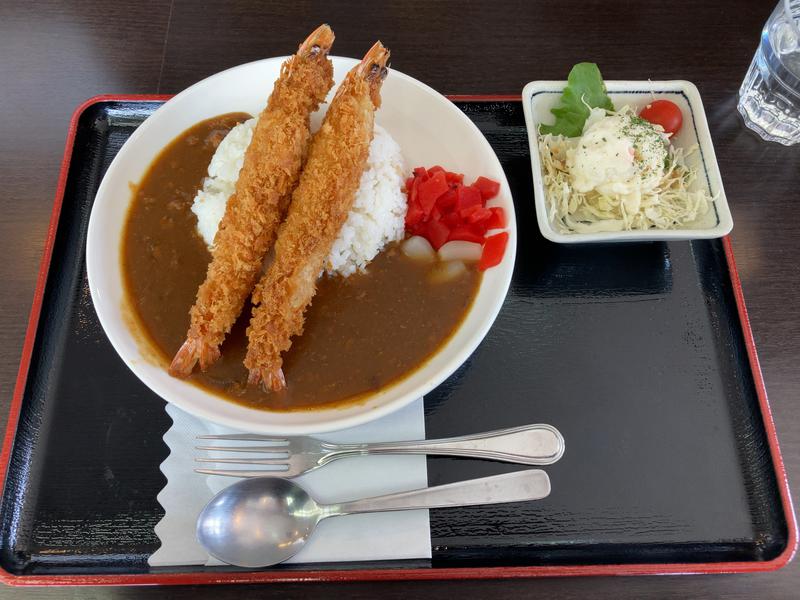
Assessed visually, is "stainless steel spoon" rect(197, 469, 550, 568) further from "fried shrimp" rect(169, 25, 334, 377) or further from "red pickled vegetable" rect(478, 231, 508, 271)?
"red pickled vegetable" rect(478, 231, 508, 271)

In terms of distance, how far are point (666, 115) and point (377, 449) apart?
5.14 ft

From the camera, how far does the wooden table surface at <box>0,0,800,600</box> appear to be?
2031 mm

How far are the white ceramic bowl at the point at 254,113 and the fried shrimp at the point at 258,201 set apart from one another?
5.9 inches

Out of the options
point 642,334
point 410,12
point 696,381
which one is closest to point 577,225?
point 642,334

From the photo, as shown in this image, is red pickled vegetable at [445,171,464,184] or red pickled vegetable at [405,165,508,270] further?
red pickled vegetable at [445,171,464,184]

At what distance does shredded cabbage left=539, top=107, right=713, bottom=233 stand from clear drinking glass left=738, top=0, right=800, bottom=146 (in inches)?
20.6

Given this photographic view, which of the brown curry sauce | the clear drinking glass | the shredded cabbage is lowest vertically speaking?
the brown curry sauce

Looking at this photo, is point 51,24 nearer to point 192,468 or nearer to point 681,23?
point 192,468

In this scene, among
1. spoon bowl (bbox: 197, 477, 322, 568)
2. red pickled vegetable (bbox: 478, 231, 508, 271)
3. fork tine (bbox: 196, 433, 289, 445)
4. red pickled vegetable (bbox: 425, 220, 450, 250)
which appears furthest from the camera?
red pickled vegetable (bbox: 425, 220, 450, 250)

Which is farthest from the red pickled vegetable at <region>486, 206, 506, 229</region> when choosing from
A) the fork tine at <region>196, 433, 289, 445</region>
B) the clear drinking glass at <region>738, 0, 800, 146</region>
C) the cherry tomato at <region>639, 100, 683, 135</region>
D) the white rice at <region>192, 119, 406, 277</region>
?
the clear drinking glass at <region>738, 0, 800, 146</region>

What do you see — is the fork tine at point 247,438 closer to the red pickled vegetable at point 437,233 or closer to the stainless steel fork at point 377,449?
the stainless steel fork at point 377,449

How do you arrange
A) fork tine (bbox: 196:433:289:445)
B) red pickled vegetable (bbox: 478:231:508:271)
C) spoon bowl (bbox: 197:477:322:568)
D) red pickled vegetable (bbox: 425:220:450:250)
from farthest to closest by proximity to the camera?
red pickled vegetable (bbox: 425:220:450:250)
red pickled vegetable (bbox: 478:231:508:271)
fork tine (bbox: 196:433:289:445)
spoon bowl (bbox: 197:477:322:568)

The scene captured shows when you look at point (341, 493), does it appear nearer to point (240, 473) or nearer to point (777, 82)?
point (240, 473)

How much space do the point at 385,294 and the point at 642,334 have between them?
843mm
